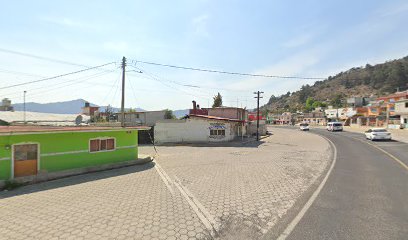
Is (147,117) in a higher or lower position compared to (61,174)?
higher

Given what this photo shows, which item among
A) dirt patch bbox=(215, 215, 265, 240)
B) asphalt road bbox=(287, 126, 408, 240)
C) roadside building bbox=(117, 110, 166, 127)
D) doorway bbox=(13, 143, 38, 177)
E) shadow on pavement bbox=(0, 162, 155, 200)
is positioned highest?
roadside building bbox=(117, 110, 166, 127)

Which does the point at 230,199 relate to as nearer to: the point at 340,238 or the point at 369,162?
the point at 340,238

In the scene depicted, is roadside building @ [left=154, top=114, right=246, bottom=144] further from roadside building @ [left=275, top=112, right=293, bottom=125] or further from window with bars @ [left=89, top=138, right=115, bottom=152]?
roadside building @ [left=275, top=112, right=293, bottom=125]

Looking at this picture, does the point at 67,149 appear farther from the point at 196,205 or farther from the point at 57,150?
the point at 196,205

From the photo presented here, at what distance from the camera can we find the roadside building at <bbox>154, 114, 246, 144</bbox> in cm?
3534

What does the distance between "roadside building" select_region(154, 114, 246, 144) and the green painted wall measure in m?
17.7

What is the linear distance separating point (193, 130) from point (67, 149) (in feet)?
72.1

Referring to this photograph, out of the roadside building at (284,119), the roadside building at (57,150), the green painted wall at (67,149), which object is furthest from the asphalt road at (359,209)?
the roadside building at (284,119)

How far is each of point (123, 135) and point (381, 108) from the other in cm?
7318

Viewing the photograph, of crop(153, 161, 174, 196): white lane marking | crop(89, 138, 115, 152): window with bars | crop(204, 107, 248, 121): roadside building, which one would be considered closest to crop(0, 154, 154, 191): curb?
crop(89, 138, 115, 152): window with bars

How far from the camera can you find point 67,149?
47.8 ft

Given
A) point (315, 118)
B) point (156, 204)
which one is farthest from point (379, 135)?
point (315, 118)

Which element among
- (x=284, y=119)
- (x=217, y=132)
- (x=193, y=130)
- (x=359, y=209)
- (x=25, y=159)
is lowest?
(x=359, y=209)

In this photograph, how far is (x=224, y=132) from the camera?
35.5 meters
